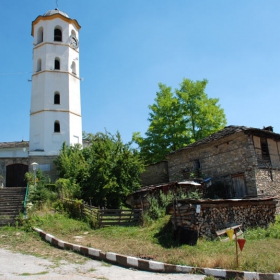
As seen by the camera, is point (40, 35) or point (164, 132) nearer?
point (164, 132)

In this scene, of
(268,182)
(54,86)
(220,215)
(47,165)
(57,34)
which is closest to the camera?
(220,215)

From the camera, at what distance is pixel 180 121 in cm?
2736

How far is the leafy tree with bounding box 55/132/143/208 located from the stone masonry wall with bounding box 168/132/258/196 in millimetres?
3897

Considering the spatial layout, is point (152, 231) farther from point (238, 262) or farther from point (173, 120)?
point (173, 120)

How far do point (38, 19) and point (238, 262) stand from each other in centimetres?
2856

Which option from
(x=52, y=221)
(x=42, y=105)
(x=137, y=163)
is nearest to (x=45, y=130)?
(x=42, y=105)

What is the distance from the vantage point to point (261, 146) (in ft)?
62.0

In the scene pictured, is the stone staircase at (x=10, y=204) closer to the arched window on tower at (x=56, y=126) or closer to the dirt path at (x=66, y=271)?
the dirt path at (x=66, y=271)

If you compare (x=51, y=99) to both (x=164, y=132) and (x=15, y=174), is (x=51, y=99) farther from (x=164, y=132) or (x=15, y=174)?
(x=164, y=132)

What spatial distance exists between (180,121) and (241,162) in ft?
32.2

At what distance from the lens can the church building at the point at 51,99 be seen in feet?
85.2

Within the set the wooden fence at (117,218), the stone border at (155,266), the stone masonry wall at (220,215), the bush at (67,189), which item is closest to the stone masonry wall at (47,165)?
the bush at (67,189)

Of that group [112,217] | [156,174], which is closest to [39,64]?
[156,174]

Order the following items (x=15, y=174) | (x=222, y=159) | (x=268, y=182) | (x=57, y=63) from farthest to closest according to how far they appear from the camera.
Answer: (x=57, y=63) → (x=15, y=174) → (x=222, y=159) → (x=268, y=182)
